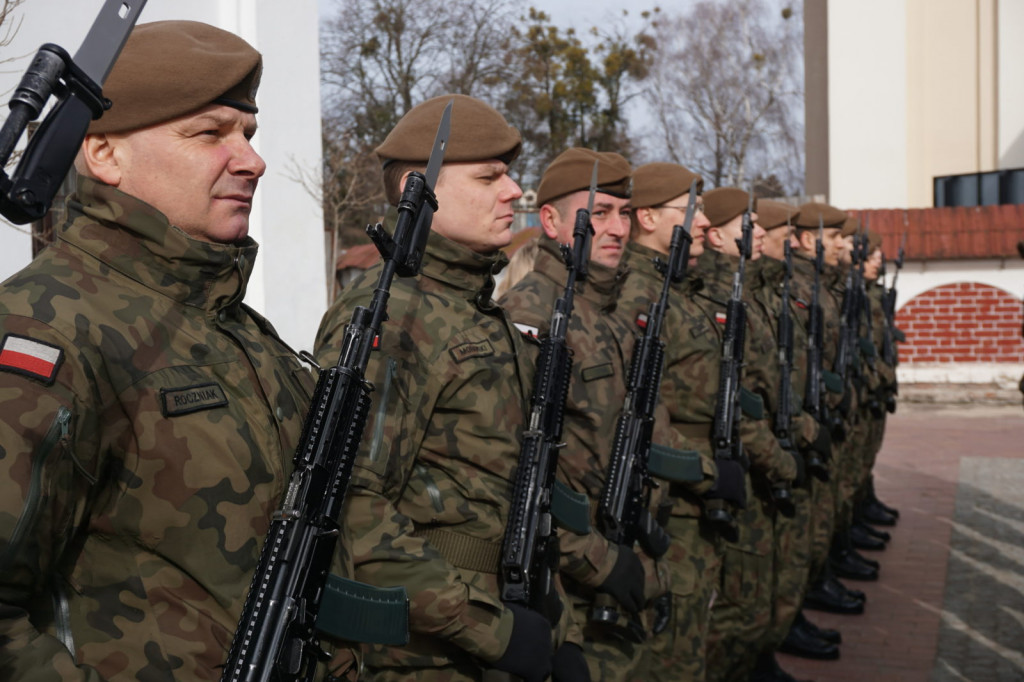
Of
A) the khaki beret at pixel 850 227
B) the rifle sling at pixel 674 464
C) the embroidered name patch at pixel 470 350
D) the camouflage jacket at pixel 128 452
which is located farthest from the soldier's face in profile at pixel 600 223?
the khaki beret at pixel 850 227

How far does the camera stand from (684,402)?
4.71m

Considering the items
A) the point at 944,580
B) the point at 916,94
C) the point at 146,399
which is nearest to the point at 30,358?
the point at 146,399

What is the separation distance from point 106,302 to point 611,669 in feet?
7.39

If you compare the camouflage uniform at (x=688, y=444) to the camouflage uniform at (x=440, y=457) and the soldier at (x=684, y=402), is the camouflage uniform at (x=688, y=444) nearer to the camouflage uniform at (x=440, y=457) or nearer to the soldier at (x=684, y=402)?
the soldier at (x=684, y=402)

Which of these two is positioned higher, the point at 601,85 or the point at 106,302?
the point at 601,85

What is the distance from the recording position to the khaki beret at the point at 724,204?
235 inches

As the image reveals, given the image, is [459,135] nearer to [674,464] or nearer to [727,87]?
[674,464]

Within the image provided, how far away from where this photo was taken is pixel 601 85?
111ft

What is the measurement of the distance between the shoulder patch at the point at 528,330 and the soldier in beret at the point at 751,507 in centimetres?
183

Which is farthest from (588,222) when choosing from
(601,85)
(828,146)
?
(601,85)

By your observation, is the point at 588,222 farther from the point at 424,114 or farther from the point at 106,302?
the point at 106,302

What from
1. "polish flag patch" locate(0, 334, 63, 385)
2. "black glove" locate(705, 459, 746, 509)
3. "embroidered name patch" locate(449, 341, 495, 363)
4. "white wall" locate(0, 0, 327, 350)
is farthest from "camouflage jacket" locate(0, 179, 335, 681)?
"white wall" locate(0, 0, 327, 350)

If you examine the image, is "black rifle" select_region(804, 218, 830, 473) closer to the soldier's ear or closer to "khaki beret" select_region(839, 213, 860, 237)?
"khaki beret" select_region(839, 213, 860, 237)

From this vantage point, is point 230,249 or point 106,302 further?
point 230,249
